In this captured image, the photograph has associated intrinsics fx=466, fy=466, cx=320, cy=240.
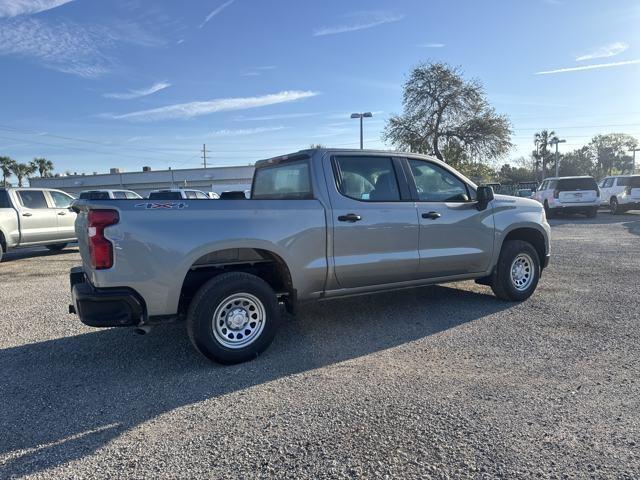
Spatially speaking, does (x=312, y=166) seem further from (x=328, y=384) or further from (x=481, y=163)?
(x=481, y=163)

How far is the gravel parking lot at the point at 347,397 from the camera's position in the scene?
2.73 meters

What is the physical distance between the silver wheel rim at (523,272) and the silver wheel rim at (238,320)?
11.8 feet

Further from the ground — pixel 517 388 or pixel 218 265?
pixel 218 265

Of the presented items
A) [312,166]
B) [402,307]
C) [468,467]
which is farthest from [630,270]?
[468,467]

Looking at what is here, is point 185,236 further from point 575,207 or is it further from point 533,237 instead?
point 575,207

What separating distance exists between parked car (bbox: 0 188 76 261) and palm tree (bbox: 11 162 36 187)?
225ft

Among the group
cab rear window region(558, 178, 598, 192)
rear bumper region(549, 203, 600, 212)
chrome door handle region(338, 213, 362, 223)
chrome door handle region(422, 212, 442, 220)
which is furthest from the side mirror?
cab rear window region(558, 178, 598, 192)

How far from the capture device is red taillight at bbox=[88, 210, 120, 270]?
3.70 m

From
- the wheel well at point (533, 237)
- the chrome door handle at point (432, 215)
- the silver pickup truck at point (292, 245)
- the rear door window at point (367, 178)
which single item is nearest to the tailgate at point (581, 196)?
the wheel well at point (533, 237)

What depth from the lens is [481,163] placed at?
107 ft

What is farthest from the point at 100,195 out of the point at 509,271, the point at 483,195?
the point at 509,271

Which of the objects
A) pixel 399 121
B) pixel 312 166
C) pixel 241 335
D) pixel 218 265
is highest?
pixel 399 121

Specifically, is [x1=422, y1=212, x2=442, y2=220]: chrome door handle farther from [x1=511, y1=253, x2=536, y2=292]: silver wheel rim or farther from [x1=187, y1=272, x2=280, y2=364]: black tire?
[x1=187, y1=272, x2=280, y2=364]: black tire

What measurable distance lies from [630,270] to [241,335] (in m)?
7.10
